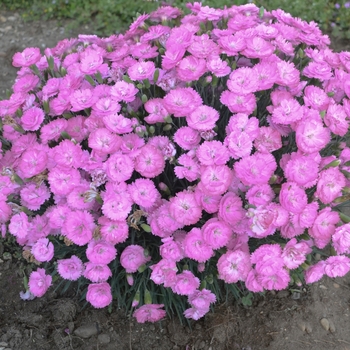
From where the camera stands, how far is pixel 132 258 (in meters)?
2.03

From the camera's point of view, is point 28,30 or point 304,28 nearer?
point 304,28

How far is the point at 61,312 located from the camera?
2332mm

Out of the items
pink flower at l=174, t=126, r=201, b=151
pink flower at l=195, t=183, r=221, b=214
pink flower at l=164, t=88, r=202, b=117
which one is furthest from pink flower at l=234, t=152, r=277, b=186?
pink flower at l=164, t=88, r=202, b=117

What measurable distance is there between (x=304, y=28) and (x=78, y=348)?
6.78 feet

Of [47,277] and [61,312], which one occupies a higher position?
[47,277]

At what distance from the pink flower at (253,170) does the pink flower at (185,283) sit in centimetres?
51

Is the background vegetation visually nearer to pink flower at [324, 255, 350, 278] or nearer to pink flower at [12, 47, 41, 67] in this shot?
pink flower at [12, 47, 41, 67]

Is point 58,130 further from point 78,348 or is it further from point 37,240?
point 78,348

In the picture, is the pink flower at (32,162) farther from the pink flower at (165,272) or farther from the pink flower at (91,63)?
the pink flower at (165,272)

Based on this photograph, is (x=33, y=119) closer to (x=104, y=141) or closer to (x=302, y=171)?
(x=104, y=141)

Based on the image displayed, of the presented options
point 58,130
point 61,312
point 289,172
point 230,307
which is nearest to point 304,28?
point 289,172

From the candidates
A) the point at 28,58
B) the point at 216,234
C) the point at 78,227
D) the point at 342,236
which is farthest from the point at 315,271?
the point at 28,58

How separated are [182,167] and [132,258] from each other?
482mm

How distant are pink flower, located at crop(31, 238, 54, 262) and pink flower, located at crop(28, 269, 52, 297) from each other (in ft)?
0.56
